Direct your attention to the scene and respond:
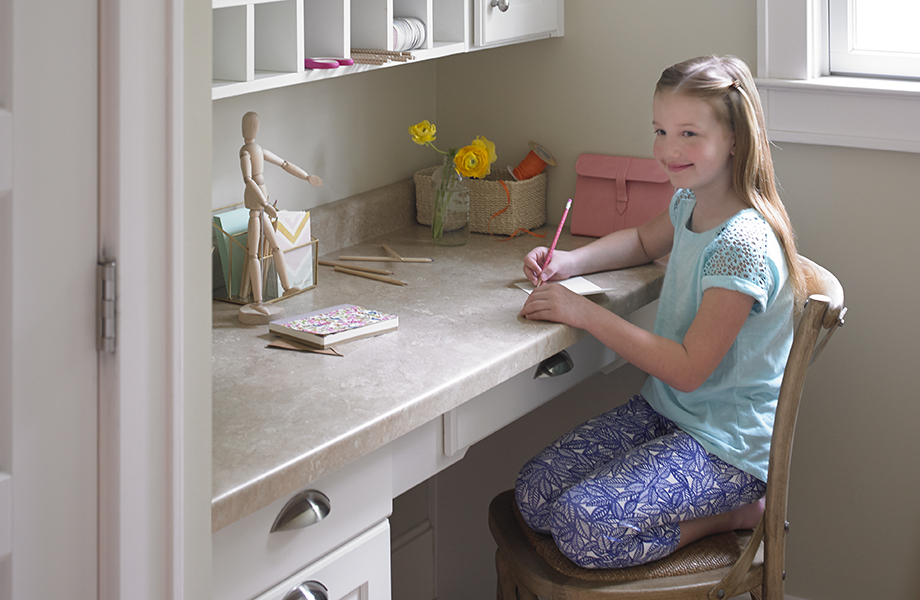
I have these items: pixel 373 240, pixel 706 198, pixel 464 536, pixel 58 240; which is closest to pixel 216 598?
pixel 58 240

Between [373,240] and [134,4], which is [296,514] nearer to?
[134,4]

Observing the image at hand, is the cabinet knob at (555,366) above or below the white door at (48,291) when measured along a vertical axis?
below

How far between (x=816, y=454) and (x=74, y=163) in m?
1.73

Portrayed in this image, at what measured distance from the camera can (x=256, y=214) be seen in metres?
1.60

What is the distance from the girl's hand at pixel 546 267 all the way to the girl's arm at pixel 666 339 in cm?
19

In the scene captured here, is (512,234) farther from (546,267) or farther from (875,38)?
(875,38)

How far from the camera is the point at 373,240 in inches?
82.4

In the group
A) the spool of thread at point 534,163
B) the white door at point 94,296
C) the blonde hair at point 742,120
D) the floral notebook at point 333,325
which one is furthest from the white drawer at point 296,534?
the spool of thread at point 534,163

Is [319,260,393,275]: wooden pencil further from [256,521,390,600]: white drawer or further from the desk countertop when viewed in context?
[256,521,390,600]: white drawer

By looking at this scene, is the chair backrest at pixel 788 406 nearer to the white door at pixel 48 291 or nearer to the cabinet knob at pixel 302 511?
the cabinet knob at pixel 302 511

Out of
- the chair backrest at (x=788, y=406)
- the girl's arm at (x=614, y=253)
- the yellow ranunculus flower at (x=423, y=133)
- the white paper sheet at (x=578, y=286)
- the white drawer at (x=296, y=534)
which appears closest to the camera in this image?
the white drawer at (x=296, y=534)

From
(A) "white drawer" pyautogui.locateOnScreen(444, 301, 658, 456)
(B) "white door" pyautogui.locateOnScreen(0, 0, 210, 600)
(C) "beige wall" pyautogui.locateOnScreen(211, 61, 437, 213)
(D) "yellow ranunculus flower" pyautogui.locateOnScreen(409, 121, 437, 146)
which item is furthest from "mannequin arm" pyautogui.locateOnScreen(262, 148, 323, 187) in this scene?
(B) "white door" pyautogui.locateOnScreen(0, 0, 210, 600)

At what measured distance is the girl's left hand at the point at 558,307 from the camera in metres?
1.53

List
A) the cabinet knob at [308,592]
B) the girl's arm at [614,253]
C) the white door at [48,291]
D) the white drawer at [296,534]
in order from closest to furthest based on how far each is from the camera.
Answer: the white door at [48,291] → the white drawer at [296,534] → the cabinet knob at [308,592] → the girl's arm at [614,253]
